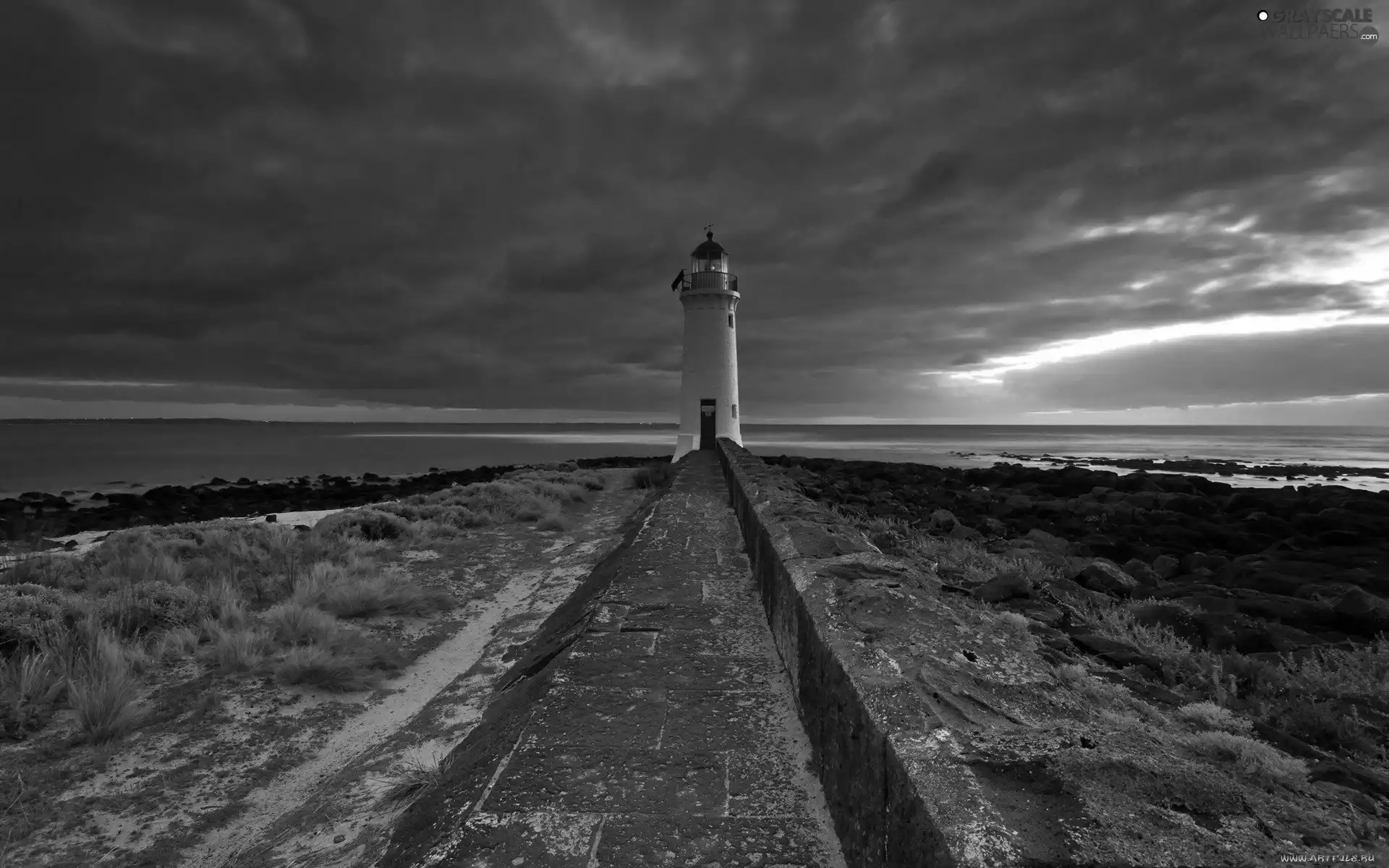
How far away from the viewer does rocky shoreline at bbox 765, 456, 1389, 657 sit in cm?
590

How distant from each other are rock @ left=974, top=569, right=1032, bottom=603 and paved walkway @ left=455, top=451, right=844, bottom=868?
2692 millimetres

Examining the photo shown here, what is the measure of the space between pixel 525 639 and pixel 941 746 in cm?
515

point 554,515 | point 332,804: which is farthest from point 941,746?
point 554,515

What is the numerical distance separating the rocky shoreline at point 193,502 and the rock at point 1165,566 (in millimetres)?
19282

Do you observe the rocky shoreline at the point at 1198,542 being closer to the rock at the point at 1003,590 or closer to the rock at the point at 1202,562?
the rock at the point at 1202,562

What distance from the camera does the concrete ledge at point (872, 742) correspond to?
4.58 ft

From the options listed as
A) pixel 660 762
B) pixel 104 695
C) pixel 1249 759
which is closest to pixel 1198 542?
pixel 1249 759

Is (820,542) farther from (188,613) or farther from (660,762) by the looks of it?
(188,613)

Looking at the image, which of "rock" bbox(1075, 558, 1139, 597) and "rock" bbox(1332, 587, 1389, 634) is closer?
"rock" bbox(1332, 587, 1389, 634)

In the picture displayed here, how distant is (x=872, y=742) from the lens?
181 cm

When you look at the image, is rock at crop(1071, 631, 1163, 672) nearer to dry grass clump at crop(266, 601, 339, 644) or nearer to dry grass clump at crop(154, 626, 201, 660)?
dry grass clump at crop(266, 601, 339, 644)

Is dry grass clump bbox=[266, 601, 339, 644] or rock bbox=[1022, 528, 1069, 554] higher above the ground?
dry grass clump bbox=[266, 601, 339, 644]

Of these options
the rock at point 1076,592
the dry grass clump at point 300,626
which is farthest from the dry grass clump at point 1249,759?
the dry grass clump at point 300,626

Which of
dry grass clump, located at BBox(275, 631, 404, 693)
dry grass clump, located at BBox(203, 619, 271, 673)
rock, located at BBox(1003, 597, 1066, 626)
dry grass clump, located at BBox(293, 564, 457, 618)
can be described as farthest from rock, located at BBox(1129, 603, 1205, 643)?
dry grass clump, located at BBox(203, 619, 271, 673)
